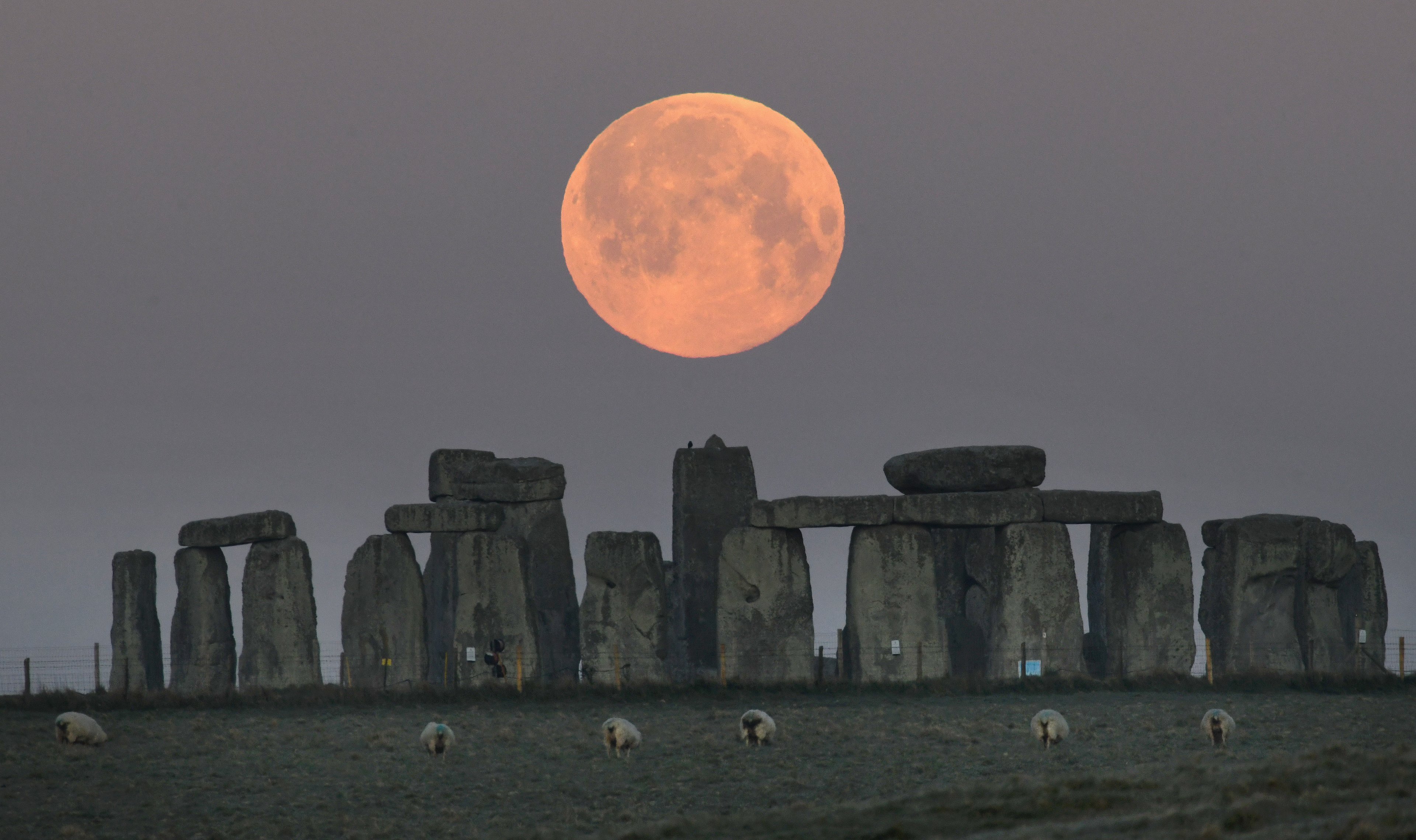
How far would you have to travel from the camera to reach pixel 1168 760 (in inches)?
982

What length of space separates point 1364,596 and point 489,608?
17003 millimetres

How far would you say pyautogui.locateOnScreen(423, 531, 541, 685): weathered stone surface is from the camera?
1407 inches

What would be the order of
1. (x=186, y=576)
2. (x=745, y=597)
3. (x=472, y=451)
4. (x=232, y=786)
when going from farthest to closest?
(x=472, y=451) < (x=186, y=576) < (x=745, y=597) < (x=232, y=786)

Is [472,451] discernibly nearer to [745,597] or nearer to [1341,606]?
[745,597]

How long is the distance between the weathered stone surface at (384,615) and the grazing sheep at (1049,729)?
13.4 meters

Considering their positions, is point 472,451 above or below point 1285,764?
above

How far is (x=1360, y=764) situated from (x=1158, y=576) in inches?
563

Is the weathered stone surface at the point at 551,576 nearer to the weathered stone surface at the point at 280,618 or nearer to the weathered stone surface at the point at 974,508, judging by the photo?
the weathered stone surface at the point at 280,618

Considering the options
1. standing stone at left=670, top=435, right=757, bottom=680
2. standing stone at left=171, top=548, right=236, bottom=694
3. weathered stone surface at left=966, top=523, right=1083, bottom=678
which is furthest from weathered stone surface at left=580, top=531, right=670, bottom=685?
standing stone at left=171, top=548, right=236, bottom=694

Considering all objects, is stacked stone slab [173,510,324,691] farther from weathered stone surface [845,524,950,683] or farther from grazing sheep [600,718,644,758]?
grazing sheep [600,718,644,758]

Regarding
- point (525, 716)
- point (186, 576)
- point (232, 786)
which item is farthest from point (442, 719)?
point (186, 576)

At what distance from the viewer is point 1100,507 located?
117ft

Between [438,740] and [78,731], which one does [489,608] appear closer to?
[438,740]

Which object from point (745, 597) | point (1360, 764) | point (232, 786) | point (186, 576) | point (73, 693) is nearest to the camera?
point (1360, 764)
